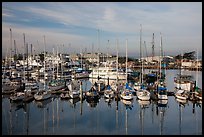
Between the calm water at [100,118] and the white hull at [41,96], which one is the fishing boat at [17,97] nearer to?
the calm water at [100,118]

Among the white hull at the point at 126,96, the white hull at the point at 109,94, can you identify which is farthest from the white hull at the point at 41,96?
the white hull at the point at 126,96

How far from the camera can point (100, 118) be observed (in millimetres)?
12977

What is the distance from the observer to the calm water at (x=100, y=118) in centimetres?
1080

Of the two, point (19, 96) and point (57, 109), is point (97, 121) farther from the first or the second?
point (19, 96)

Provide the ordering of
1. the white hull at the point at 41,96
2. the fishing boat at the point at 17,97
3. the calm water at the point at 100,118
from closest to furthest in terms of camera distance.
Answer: the calm water at the point at 100,118 → the fishing boat at the point at 17,97 → the white hull at the point at 41,96

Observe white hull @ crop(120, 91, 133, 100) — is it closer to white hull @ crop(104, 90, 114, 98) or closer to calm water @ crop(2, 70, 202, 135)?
calm water @ crop(2, 70, 202, 135)

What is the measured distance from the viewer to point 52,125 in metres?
11.5

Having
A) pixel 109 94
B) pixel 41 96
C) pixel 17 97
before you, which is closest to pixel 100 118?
pixel 109 94

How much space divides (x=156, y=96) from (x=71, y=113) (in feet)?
20.2

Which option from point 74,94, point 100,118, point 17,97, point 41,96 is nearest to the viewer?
point 100,118

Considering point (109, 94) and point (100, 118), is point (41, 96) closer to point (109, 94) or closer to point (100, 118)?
point (109, 94)

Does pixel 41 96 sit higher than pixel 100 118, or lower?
higher

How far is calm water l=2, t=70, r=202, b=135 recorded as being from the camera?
1080 cm

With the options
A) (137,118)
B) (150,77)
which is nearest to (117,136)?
(137,118)
